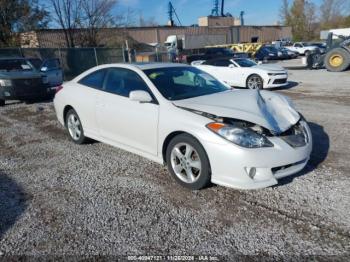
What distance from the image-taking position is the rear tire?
1636 cm

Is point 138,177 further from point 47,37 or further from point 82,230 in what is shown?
point 47,37

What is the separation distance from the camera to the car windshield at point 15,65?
35.3ft

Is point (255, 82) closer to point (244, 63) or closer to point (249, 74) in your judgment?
point (249, 74)

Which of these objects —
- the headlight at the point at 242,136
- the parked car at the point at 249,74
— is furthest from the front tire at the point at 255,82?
the headlight at the point at 242,136

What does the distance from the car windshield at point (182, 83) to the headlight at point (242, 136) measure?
945 mm

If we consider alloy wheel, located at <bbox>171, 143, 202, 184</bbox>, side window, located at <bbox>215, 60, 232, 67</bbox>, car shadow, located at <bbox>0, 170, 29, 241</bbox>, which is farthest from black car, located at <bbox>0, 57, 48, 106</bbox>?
alloy wheel, located at <bbox>171, 143, 202, 184</bbox>

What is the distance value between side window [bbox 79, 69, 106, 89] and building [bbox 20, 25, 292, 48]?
22.7m

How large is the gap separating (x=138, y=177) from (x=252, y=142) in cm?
168

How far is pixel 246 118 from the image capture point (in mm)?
3494

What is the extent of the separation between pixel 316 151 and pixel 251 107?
173cm

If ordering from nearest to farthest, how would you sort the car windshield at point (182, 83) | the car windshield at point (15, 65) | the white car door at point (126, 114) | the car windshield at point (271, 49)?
the white car door at point (126, 114)
the car windshield at point (182, 83)
the car windshield at point (15, 65)
the car windshield at point (271, 49)

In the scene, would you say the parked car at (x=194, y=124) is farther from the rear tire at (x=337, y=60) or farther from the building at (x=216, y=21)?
the building at (x=216, y=21)

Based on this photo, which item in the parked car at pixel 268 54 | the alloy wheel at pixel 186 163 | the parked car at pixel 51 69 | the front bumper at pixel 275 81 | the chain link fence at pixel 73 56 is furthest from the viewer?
the parked car at pixel 268 54

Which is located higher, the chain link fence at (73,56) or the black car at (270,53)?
the chain link fence at (73,56)
